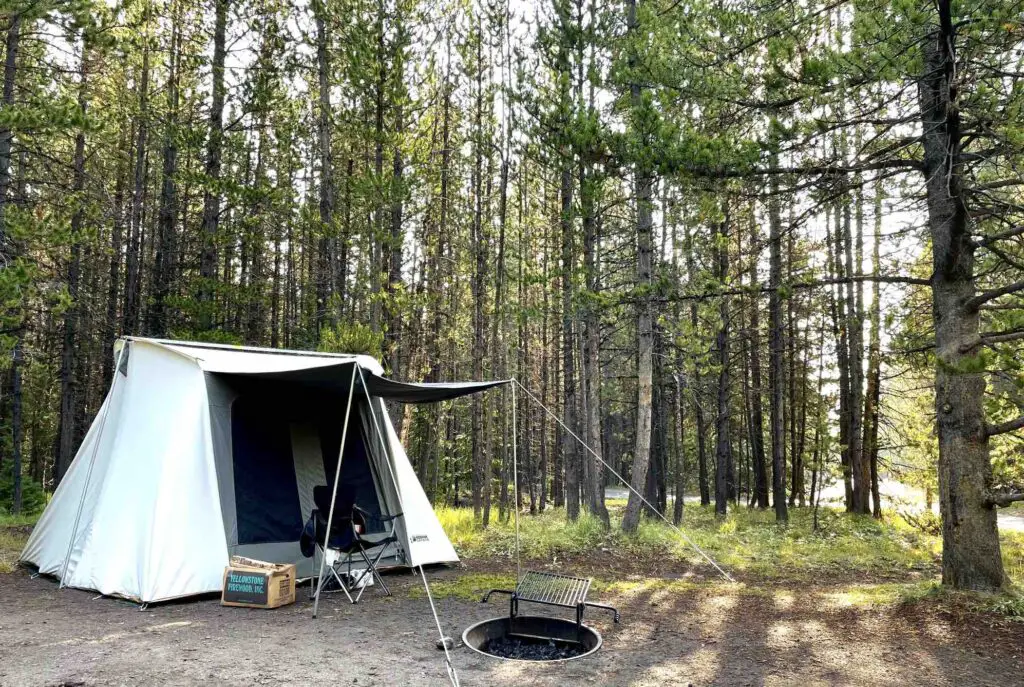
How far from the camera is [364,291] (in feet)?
37.3

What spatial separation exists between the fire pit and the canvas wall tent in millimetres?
1727

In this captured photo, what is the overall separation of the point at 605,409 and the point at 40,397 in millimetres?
15967

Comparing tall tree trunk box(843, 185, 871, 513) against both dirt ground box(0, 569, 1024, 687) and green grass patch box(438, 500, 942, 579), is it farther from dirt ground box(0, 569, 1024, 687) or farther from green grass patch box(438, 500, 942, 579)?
dirt ground box(0, 569, 1024, 687)

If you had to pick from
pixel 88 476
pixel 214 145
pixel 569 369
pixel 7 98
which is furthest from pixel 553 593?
pixel 7 98

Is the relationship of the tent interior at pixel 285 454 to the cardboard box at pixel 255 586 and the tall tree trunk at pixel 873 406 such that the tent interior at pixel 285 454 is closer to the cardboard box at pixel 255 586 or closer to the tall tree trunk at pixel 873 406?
the cardboard box at pixel 255 586

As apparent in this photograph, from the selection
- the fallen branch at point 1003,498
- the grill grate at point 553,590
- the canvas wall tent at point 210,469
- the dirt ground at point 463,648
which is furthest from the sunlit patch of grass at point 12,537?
the fallen branch at point 1003,498

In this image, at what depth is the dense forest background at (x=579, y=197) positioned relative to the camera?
523 cm

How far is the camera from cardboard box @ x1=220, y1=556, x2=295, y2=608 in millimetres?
5207

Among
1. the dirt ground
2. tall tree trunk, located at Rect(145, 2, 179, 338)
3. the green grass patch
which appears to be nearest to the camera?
the dirt ground

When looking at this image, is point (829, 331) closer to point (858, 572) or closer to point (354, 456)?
point (858, 572)

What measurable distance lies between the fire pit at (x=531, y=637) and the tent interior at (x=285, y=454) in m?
1.80

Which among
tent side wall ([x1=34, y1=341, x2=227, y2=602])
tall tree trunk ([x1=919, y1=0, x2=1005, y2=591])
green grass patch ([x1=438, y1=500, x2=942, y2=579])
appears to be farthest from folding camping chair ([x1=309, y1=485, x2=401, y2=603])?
tall tree trunk ([x1=919, y1=0, x2=1005, y2=591])

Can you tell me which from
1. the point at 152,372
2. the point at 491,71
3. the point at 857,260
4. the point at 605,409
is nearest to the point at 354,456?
the point at 152,372

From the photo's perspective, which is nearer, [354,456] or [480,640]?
[480,640]
